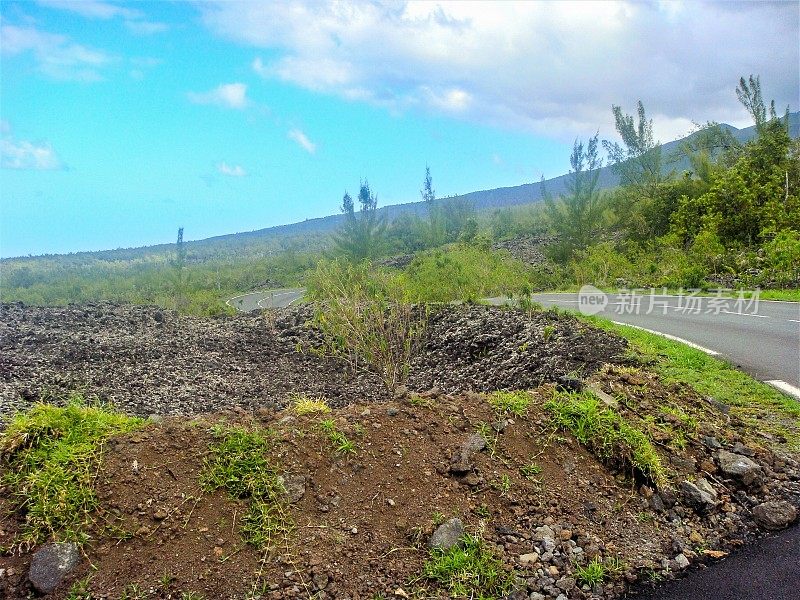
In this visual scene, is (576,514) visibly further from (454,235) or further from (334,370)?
(454,235)

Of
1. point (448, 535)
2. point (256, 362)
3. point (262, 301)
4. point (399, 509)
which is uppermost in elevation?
point (399, 509)

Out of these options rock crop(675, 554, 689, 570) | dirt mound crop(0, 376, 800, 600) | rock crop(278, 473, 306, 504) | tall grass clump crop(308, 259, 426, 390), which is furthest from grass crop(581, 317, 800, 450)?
rock crop(278, 473, 306, 504)

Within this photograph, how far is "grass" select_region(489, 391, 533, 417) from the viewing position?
4773 mm

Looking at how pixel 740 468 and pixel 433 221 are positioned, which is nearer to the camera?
pixel 740 468

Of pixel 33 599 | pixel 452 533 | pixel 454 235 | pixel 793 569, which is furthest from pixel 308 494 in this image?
pixel 454 235

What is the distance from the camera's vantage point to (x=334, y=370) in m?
10.4

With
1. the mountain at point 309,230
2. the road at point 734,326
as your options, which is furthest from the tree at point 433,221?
the road at point 734,326

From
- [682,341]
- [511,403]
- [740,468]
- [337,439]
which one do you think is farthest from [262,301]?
[740,468]

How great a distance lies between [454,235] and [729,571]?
53894mm

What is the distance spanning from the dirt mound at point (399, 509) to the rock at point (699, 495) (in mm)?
22

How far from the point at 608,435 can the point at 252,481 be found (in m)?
2.58

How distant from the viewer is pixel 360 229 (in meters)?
36.4

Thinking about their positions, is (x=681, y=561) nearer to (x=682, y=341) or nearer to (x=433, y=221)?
(x=682, y=341)

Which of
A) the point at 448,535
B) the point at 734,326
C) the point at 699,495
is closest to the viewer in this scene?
the point at 448,535
